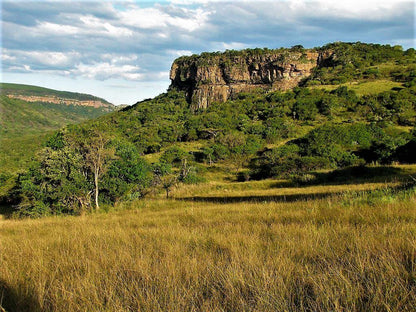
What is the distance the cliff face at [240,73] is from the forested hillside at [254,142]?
9.11 metres

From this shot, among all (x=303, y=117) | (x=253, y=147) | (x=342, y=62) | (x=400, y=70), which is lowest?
(x=253, y=147)

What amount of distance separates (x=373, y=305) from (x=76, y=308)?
6.67 feet

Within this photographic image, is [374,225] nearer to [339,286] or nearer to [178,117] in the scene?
[339,286]

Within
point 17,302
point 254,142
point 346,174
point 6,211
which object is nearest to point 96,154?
point 17,302

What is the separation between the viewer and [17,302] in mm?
2141

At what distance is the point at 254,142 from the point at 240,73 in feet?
269

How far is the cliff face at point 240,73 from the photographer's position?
4402 inches

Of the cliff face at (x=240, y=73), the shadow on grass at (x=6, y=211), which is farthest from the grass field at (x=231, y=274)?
the cliff face at (x=240, y=73)

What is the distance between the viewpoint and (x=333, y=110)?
204ft

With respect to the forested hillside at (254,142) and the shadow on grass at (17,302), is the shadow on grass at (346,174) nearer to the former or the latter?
the forested hillside at (254,142)

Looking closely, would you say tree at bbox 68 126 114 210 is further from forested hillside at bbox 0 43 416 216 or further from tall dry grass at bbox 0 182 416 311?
tall dry grass at bbox 0 182 416 311

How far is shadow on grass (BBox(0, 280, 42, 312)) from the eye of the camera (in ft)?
6.76

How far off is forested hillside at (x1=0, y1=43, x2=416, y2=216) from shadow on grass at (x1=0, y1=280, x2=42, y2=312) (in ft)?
38.9

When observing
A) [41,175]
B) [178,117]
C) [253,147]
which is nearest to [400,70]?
[253,147]
